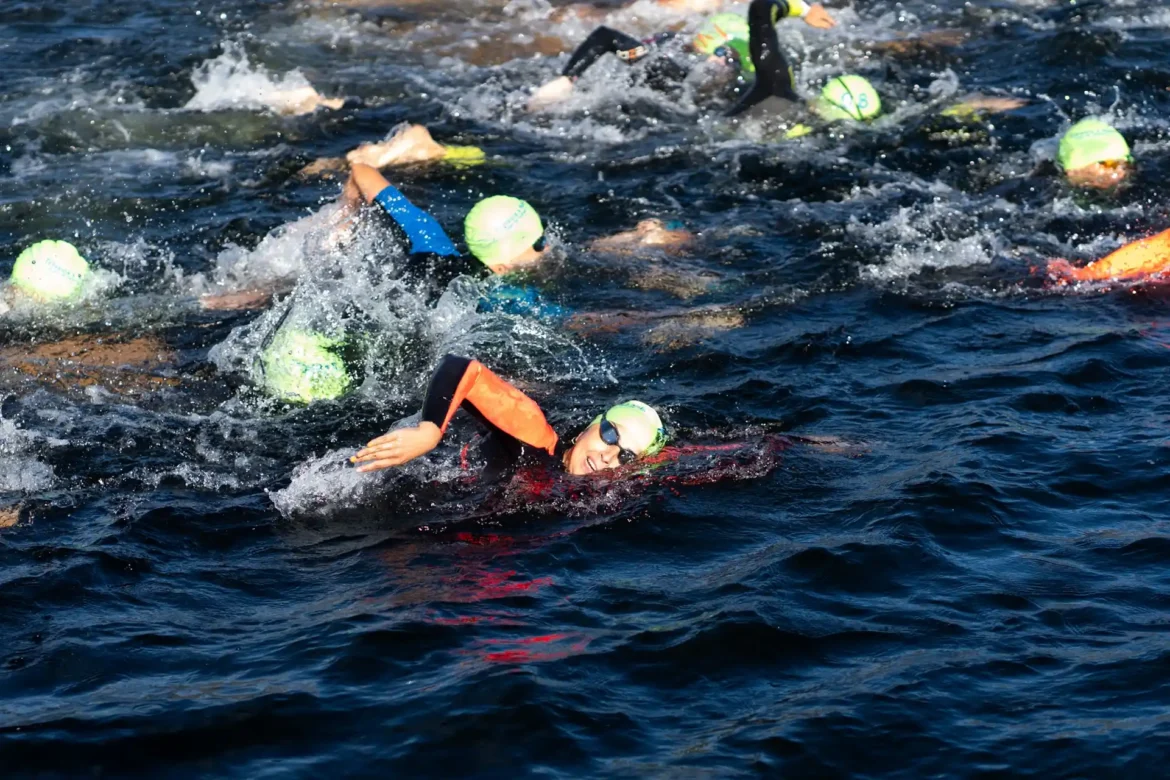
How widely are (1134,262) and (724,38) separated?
6.71 m

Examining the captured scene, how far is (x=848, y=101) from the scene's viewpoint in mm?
13492

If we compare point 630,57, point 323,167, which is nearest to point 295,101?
point 323,167

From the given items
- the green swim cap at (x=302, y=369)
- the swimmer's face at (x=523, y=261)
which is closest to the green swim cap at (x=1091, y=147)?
the swimmer's face at (x=523, y=261)

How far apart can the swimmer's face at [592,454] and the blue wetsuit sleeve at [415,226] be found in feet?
9.13

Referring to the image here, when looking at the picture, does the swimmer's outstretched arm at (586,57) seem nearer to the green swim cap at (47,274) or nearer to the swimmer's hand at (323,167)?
the swimmer's hand at (323,167)

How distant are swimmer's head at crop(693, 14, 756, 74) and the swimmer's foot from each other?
3852 mm

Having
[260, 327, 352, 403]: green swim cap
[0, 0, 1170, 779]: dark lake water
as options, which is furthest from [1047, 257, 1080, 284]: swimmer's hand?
[260, 327, 352, 403]: green swim cap

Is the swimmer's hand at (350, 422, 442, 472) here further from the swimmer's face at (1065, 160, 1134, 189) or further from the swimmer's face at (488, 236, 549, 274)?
the swimmer's face at (1065, 160, 1134, 189)

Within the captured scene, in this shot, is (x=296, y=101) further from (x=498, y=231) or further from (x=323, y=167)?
(x=498, y=231)

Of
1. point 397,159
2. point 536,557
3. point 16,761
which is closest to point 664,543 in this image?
point 536,557

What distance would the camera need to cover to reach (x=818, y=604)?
637 centimetres

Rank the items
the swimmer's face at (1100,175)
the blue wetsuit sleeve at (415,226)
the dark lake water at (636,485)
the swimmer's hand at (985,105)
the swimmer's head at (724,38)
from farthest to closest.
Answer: the swimmer's head at (724,38) → the swimmer's hand at (985,105) → the swimmer's face at (1100,175) → the blue wetsuit sleeve at (415,226) → the dark lake water at (636,485)

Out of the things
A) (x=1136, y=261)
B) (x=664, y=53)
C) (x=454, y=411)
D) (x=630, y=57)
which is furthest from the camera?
(x=664, y=53)

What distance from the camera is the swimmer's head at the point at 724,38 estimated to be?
15258 mm
